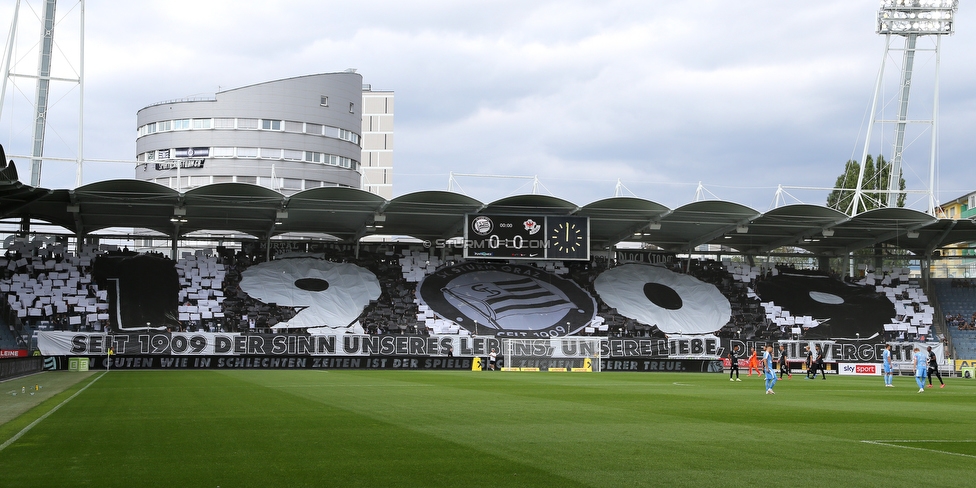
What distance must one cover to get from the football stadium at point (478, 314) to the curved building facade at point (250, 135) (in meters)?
27.7

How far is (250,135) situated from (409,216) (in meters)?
45.4

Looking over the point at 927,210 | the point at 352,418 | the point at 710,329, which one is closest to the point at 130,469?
the point at 352,418

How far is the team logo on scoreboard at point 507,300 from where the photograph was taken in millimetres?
56156

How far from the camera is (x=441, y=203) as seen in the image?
53.5 metres

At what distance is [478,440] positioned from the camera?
13867mm

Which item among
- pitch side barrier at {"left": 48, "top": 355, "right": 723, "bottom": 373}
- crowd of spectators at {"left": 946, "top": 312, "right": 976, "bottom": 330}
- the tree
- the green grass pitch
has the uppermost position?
the tree

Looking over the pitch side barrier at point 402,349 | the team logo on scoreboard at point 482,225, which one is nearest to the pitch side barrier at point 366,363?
Answer: the pitch side barrier at point 402,349

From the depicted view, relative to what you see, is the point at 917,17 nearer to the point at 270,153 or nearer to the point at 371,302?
the point at 371,302

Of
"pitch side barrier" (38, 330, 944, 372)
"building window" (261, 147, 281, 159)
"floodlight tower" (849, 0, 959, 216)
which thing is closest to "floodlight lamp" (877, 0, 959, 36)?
"floodlight tower" (849, 0, 959, 216)

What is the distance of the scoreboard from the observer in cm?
5531

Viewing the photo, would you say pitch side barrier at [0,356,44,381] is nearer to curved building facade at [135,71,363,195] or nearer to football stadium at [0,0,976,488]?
football stadium at [0,0,976,488]

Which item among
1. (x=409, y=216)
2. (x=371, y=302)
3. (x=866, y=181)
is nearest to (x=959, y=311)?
(x=866, y=181)

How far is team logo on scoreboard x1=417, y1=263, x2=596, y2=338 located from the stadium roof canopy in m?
3.64

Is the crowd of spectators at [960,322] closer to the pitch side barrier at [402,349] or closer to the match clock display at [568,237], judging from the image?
the pitch side barrier at [402,349]
